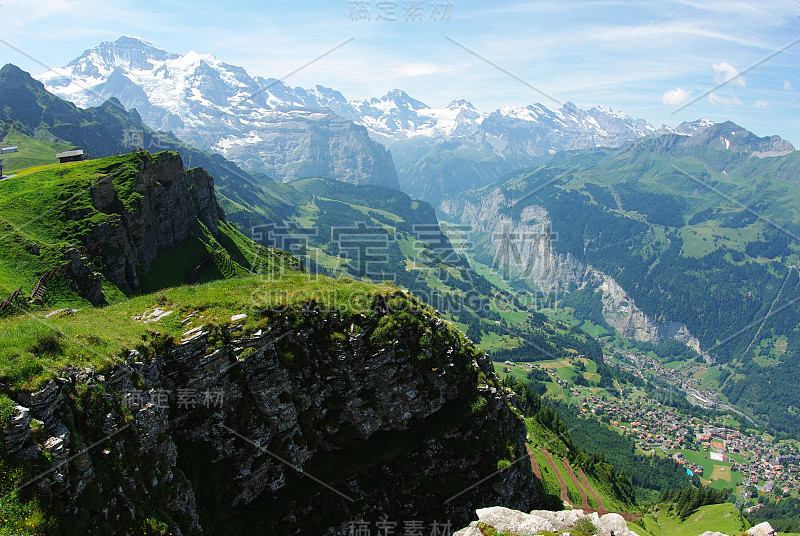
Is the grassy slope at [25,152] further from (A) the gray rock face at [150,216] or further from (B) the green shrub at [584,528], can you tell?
(B) the green shrub at [584,528]

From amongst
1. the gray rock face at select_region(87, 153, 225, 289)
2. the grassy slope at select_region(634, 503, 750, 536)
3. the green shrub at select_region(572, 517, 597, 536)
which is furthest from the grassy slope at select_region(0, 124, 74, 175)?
the grassy slope at select_region(634, 503, 750, 536)

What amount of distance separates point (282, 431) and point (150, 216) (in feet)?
168

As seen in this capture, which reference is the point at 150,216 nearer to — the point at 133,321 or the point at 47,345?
the point at 133,321

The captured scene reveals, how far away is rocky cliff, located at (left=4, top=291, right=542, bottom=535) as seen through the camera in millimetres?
20609

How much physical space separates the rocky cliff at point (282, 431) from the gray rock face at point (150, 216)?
36.4 m

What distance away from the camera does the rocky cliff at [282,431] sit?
67.6ft

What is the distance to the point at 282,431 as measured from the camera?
33.3 metres

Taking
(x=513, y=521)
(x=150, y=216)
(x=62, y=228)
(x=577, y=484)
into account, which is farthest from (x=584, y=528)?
(x=150, y=216)

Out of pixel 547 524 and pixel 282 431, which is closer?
pixel 547 524

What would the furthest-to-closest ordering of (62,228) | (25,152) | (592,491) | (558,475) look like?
(25,152), (592,491), (558,475), (62,228)

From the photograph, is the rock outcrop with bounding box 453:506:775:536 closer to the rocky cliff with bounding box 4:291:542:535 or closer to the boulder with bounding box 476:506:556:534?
the boulder with bounding box 476:506:556:534

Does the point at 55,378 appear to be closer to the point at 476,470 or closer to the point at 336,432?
the point at 336,432

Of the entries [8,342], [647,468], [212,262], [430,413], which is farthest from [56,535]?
[647,468]

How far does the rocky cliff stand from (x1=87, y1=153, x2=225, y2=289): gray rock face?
36.4 metres
